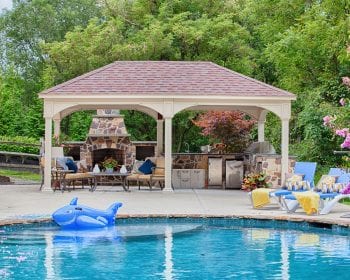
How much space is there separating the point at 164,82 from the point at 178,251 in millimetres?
10140

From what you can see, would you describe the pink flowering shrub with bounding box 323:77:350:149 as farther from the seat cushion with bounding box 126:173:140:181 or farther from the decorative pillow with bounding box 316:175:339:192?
the seat cushion with bounding box 126:173:140:181

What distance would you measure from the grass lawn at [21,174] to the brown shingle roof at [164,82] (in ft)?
25.2

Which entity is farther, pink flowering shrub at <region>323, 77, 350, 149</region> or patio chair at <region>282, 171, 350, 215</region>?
patio chair at <region>282, 171, 350, 215</region>

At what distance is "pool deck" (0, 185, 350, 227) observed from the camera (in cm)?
1438

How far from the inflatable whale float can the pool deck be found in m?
0.42

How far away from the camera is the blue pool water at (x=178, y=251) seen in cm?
975

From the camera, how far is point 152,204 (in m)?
16.8

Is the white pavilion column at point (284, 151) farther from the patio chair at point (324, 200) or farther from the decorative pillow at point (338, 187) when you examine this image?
the decorative pillow at point (338, 187)

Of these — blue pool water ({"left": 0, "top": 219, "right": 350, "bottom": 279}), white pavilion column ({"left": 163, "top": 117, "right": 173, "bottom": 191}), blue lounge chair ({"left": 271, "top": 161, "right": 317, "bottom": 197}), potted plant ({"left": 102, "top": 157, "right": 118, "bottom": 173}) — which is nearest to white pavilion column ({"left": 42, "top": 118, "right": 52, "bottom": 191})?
potted plant ({"left": 102, "top": 157, "right": 118, "bottom": 173})

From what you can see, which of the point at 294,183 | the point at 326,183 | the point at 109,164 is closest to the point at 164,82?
the point at 109,164

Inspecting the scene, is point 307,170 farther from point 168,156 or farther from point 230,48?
point 230,48

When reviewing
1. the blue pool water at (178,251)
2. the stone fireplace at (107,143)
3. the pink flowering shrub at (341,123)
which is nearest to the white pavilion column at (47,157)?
the stone fireplace at (107,143)

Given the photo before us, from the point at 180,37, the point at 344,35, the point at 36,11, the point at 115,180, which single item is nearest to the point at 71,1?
the point at 36,11

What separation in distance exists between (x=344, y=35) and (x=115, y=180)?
A: 8.66m
